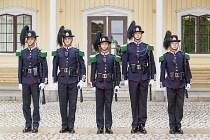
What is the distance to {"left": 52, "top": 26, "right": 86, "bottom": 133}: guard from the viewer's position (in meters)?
7.66

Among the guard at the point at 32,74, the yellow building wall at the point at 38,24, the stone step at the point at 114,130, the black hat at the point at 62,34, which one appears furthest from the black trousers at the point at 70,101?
the yellow building wall at the point at 38,24

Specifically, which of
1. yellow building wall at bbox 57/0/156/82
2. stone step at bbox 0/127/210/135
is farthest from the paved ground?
yellow building wall at bbox 57/0/156/82

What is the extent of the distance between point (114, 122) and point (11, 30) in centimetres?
723

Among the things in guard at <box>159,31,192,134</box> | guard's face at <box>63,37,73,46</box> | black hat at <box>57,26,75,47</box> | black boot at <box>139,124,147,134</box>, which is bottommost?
black boot at <box>139,124,147,134</box>

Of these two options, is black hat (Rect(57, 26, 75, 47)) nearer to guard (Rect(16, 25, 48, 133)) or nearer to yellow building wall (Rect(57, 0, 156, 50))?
guard (Rect(16, 25, 48, 133))

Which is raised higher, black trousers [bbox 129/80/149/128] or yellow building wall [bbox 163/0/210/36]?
yellow building wall [bbox 163/0/210/36]

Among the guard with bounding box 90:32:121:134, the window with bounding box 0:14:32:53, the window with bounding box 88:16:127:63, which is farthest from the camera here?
the window with bounding box 0:14:32:53

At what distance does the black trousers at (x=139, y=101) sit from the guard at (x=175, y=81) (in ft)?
1.53

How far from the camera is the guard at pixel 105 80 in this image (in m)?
7.58

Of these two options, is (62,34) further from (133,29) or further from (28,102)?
(28,102)

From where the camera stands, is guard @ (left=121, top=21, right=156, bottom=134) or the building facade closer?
guard @ (left=121, top=21, right=156, bottom=134)

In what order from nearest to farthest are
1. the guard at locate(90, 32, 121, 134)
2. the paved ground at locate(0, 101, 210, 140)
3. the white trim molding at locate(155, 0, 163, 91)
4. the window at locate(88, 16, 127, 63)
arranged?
the paved ground at locate(0, 101, 210, 140), the guard at locate(90, 32, 121, 134), the white trim molding at locate(155, 0, 163, 91), the window at locate(88, 16, 127, 63)

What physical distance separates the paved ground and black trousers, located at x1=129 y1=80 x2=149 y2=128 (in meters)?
0.32

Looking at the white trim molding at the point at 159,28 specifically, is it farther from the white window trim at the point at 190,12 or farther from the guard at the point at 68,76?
the guard at the point at 68,76
